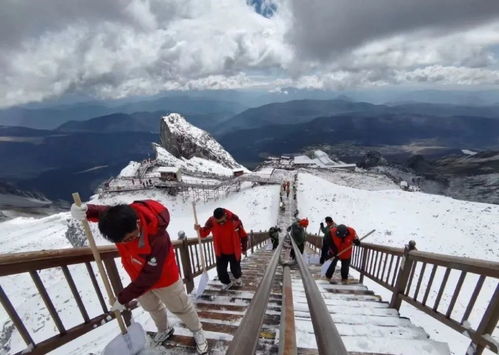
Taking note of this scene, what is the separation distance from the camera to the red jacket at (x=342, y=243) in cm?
677

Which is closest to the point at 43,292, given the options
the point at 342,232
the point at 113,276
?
the point at 113,276

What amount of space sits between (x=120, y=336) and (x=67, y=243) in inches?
807

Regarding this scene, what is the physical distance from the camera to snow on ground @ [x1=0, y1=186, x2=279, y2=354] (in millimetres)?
9070

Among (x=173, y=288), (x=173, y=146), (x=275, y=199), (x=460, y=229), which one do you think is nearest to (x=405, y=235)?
(x=460, y=229)

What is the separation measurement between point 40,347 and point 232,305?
2.56m

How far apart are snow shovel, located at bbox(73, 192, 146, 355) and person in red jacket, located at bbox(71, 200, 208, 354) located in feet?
0.60

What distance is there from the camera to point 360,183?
5234cm

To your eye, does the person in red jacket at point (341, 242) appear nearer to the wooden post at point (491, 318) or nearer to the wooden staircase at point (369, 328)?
the wooden staircase at point (369, 328)

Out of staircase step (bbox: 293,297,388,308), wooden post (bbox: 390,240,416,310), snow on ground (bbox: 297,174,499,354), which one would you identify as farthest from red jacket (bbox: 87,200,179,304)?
snow on ground (bbox: 297,174,499,354)

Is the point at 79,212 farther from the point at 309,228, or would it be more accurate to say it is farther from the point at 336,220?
the point at 336,220

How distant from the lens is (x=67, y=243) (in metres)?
19.3

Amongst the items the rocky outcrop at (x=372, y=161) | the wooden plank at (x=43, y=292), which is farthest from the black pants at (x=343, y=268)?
the rocky outcrop at (x=372, y=161)

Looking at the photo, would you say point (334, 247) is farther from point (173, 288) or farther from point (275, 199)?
point (275, 199)

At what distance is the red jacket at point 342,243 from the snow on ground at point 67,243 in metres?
5.01
